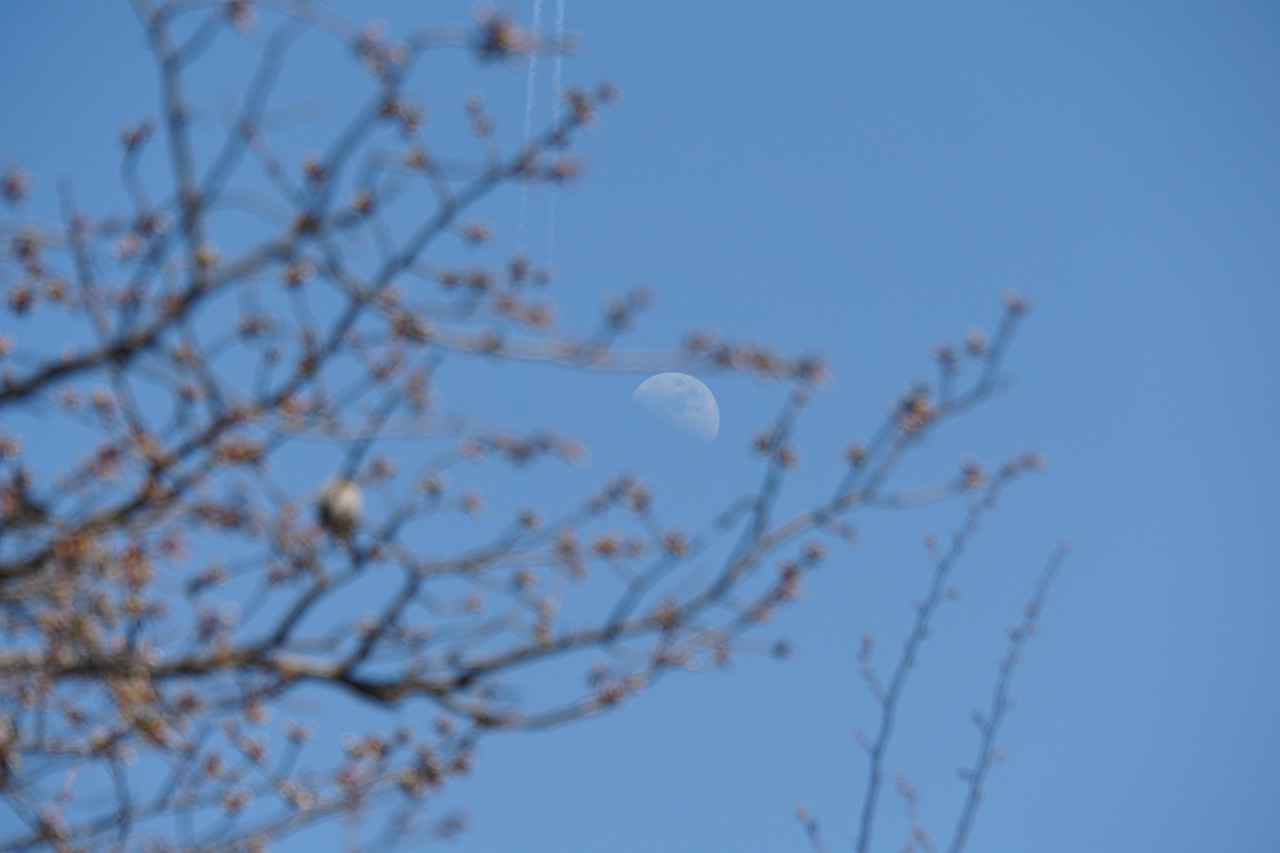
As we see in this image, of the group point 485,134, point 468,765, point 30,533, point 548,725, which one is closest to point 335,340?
point 485,134

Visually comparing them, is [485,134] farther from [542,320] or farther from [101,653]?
[101,653]

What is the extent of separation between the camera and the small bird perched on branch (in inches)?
126

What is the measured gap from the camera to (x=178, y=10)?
2863 mm

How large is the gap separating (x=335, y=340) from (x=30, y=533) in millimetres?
1235

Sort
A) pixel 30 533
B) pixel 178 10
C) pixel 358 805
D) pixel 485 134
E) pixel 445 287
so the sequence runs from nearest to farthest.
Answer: pixel 178 10 < pixel 30 533 < pixel 485 134 < pixel 445 287 < pixel 358 805

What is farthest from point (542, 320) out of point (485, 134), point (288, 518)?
point (288, 518)

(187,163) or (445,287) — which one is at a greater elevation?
(445,287)

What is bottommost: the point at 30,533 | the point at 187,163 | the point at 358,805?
the point at 358,805

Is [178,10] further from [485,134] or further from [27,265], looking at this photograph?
[27,265]

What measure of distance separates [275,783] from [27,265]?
247cm

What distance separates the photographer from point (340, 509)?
3.19 m

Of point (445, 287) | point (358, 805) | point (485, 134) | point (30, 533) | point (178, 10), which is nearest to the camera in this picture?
point (178, 10)

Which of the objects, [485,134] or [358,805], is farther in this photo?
[358,805]

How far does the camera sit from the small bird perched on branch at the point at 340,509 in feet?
10.5
